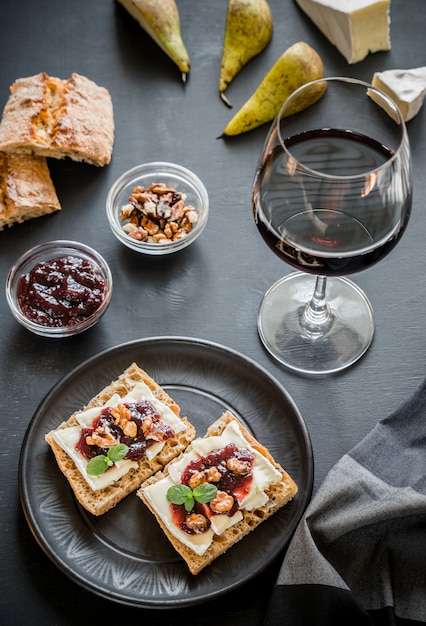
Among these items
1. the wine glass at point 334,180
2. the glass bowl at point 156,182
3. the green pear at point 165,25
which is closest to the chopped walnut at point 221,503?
the wine glass at point 334,180

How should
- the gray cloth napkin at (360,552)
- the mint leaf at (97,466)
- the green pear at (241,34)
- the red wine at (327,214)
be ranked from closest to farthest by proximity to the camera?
the red wine at (327,214) < the gray cloth napkin at (360,552) < the mint leaf at (97,466) < the green pear at (241,34)

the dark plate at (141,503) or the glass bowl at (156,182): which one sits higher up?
the glass bowl at (156,182)

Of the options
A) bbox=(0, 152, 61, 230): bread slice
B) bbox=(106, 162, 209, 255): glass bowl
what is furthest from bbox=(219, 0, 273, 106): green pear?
bbox=(0, 152, 61, 230): bread slice

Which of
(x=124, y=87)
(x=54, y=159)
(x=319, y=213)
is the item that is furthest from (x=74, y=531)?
(x=124, y=87)

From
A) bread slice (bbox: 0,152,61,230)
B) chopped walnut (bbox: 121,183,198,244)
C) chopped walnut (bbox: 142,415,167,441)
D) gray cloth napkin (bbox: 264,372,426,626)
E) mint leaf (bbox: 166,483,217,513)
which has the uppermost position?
bread slice (bbox: 0,152,61,230)

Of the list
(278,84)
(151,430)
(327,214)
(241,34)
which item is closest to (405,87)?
(278,84)

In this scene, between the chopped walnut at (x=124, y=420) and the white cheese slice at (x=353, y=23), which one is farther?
the white cheese slice at (x=353, y=23)

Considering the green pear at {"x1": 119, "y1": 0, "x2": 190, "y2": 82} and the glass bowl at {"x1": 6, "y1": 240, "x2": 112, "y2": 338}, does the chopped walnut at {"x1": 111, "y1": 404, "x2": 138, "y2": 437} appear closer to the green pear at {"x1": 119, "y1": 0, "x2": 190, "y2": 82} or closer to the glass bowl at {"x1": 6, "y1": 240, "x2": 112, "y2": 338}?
the glass bowl at {"x1": 6, "y1": 240, "x2": 112, "y2": 338}

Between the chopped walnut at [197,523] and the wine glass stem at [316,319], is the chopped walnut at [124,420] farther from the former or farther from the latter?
the wine glass stem at [316,319]
